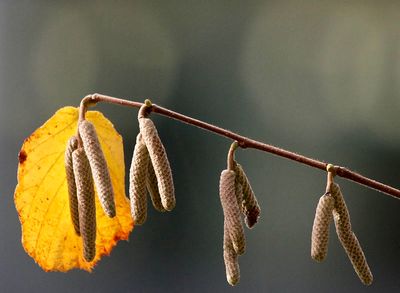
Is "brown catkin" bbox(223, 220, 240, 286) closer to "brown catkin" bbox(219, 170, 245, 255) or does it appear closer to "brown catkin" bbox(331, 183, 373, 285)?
"brown catkin" bbox(219, 170, 245, 255)

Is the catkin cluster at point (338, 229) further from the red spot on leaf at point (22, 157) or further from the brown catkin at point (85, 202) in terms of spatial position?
the red spot on leaf at point (22, 157)

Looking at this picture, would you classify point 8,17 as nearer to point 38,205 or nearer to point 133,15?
point 133,15

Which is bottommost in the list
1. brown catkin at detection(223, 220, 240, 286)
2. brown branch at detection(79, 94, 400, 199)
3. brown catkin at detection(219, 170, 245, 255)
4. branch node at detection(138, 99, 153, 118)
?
brown catkin at detection(223, 220, 240, 286)

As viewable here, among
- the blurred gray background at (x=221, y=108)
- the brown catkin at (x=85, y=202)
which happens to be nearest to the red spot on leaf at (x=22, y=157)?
the brown catkin at (x=85, y=202)

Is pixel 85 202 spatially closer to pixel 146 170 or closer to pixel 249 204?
pixel 146 170

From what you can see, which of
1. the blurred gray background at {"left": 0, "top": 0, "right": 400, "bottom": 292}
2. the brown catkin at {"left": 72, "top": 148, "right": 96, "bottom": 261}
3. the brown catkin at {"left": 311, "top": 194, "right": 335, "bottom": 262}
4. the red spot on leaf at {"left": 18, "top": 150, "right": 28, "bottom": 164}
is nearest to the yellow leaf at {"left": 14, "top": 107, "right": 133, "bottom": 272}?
the red spot on leaf at {"left": 18, "top": 150, "right": 28, "bottom": 164}

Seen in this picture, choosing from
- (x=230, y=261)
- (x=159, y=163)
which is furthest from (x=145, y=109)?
(x=230, y=261)
